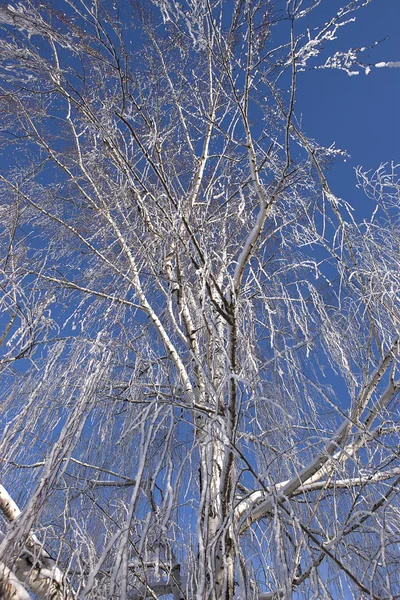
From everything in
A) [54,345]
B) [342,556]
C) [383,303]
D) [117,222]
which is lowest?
[342,556]

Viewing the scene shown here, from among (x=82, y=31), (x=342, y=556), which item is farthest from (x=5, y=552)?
(x=82, y=31)

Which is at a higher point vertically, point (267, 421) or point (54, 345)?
point (54, 345)

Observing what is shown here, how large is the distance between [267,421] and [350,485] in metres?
0.48

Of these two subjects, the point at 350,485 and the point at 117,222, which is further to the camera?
the point at 117,222

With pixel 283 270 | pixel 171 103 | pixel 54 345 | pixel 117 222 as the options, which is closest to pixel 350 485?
pixel 283 270

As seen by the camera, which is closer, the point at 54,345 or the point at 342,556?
the point at 342,556

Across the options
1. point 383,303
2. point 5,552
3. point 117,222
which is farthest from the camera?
point 117,222

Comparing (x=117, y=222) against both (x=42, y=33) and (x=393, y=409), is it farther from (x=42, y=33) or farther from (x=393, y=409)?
(x=393, y=409)

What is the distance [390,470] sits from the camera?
203cm

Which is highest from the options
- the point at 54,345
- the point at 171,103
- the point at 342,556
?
the point at 171,103

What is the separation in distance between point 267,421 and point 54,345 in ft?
3.67

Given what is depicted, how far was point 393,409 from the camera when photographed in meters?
A: 2.18

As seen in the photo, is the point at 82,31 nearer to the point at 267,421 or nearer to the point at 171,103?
the point at 171,103

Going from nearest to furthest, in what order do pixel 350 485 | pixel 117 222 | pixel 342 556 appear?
1. pixel 342 556
2. pixel 350 485
3. pixel 117 222
